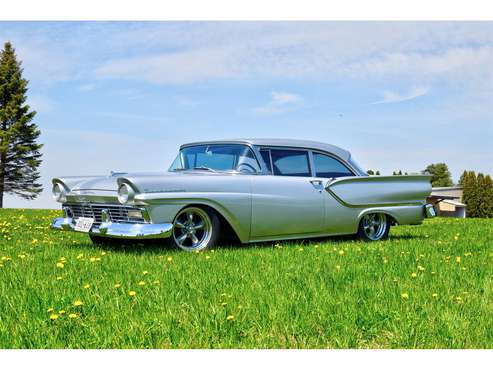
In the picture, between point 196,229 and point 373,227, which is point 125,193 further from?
point 373,227

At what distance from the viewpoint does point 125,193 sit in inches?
276

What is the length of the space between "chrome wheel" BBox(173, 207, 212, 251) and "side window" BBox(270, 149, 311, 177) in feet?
4.53

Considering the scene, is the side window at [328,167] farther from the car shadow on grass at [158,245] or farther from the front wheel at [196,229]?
the front wheel at [196,229]

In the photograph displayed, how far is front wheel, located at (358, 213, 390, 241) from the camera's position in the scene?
9.16 meters

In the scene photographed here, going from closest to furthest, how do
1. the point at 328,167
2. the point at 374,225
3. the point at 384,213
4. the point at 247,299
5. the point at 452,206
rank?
the point at 247,299
the point at 328,167
the point at 384,213
the point at 374,225
the point at 452,206

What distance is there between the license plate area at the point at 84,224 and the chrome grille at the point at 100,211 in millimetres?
68

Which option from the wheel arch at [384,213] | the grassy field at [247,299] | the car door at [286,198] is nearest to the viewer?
the grassy field at [247,299]

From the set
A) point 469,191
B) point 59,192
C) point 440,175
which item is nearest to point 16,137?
point 59,192

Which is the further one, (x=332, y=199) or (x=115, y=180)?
(x=332, y=199)

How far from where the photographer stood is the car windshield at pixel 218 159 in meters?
7.97

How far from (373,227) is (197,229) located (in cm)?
332

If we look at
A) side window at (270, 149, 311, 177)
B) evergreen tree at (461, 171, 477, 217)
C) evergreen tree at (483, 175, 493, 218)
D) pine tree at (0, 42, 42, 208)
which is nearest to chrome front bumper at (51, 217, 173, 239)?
side window at (270, 149, 311, 177)

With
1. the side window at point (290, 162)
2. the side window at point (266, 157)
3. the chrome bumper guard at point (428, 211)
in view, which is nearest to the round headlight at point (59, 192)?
the side window at point (266, 157)

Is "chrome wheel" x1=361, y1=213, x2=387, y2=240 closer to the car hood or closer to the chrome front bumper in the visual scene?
the car hood
